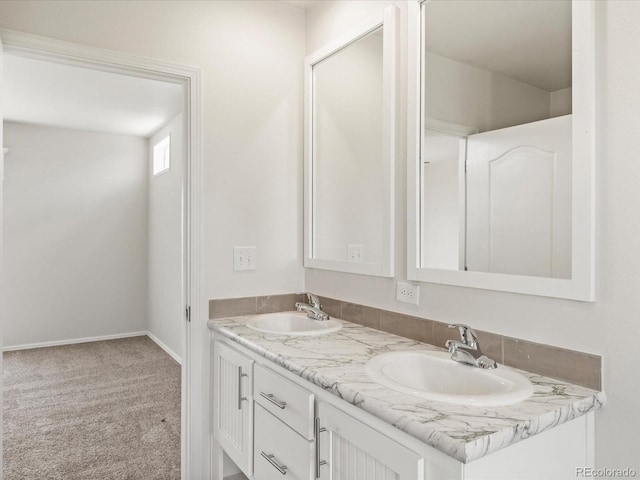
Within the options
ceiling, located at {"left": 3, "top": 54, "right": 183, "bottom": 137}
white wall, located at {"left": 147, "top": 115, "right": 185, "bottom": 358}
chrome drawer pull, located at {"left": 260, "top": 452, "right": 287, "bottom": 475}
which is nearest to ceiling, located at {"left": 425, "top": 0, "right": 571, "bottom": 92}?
chrome drawer pull, located at {"left": 260, "top": 452, "right": 287, "bottom": 475}

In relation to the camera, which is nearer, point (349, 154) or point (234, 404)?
A: point (234, 404)

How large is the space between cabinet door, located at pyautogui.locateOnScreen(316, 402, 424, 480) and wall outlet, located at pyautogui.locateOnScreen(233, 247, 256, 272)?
3.47 feet

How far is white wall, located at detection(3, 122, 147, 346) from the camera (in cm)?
488

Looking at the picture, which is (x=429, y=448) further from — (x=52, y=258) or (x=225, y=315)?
(x=52, y=258)

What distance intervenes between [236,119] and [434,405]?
1.69 m

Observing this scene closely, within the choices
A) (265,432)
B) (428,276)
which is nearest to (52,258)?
(265,432)

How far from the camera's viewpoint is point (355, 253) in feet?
6.98

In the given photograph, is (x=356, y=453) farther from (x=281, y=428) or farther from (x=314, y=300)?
(x=314, y=300)

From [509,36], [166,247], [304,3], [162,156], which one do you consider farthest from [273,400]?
[162,156]

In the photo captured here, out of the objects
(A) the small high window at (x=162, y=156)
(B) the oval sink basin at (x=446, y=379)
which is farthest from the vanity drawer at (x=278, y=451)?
(A) the small high window at (x=162, y=156)

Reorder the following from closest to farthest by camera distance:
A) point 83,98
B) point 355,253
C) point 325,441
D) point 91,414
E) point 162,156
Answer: point 325,441, point 355,253, point 91,414, point 83,98, point 162,156

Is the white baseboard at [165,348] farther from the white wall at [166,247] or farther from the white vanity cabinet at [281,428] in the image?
the white vanity cabinet at [281,428]

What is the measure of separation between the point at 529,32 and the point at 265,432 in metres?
1.63

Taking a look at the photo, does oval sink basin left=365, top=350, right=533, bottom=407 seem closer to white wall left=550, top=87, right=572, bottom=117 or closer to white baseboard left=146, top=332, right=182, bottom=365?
white wall left=550, top=87, right=572, bottom=117
